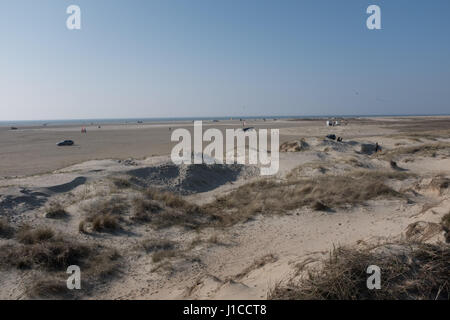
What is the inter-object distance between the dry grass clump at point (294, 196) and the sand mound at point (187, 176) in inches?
109

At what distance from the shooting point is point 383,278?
4.96 meters

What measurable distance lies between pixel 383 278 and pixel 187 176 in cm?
1320

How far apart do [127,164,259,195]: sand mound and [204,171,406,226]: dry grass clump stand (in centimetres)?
278

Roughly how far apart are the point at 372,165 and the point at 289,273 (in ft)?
57.0

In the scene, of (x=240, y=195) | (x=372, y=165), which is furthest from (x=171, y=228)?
(x=372, y=165)

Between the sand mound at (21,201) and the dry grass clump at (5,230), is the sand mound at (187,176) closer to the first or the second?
the sand mound at (21,201)

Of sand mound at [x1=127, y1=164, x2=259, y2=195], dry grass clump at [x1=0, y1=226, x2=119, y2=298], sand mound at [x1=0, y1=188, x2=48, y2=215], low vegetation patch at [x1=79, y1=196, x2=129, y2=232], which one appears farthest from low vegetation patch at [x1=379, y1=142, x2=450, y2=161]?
sand mound at [x1=0, y1=188, x2=48, y2=215]

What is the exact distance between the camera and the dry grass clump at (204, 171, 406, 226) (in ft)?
38.0

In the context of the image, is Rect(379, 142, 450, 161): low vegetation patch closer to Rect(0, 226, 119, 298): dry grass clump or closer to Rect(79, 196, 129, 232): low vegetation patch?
Rect(79, 196, 129, 232): low vegetation patch

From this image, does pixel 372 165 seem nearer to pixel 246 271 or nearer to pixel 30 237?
pixel 246 271

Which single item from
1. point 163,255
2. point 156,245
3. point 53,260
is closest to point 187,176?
point 156,245

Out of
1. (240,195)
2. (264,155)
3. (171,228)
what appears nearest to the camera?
(171,228)

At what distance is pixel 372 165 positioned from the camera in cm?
2116

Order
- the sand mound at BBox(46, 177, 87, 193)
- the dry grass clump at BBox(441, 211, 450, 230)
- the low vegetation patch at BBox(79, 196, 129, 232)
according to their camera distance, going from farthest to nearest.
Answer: the sand mound at BBox(46, 177, 87, 193), the low vegetation patch at BBox(79, 196, 129, 232), the dry grass clump at BBox(441, 211, 450, 230)
